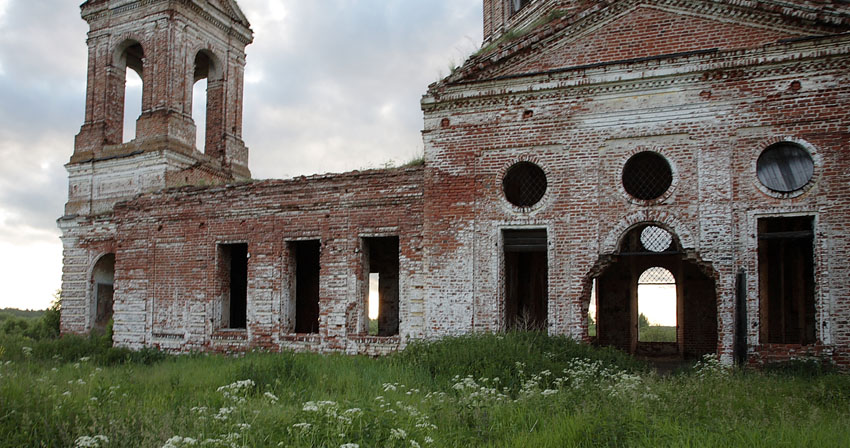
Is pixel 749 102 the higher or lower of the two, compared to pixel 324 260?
higher

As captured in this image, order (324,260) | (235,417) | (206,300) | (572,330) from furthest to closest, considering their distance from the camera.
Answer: (206,300)
(324,260)
(572,330)
(235,417)

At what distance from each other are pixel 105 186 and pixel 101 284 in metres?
2.92

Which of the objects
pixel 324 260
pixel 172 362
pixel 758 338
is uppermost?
pixel 324 260

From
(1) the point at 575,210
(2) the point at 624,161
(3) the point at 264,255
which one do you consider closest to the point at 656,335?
(1) the point at 575,210

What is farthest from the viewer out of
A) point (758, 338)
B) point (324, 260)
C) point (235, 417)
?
point (324, 260)

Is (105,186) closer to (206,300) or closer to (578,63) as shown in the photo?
(206,300)

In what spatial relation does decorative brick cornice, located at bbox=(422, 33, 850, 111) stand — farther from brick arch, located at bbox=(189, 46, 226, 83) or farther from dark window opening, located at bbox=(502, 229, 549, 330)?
brick arch, located at bbox=(189, 46, 226, 83)

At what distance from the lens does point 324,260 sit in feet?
47.6

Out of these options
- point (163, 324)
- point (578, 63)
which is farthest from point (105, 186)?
point (578, 63)

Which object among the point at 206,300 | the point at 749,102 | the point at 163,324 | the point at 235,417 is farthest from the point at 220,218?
the point at 749,102

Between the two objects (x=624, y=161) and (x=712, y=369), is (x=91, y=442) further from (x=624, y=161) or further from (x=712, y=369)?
(x=624, y=161)

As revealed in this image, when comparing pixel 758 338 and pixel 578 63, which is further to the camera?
pixel 578 63

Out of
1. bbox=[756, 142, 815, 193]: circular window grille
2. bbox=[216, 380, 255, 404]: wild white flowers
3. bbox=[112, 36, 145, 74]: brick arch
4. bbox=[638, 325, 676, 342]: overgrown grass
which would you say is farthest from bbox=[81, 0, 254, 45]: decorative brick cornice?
bbox=[756, 142, 815, 193]: circular window grille

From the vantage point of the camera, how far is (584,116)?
1195cm
